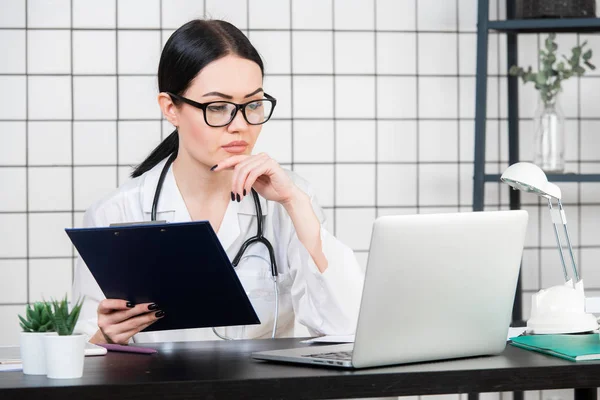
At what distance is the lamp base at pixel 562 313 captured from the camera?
1544 mm

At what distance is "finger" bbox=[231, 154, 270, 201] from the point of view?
5.83 ft

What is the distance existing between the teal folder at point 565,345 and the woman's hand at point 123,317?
25.0 inches

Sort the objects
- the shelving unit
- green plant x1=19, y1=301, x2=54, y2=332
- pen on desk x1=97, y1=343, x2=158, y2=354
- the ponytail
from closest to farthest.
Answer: green plant x1=19, y1=301, x2=54, y2=332
pen on desk x1=97, y1=343, x2=158, y2=354
the ponytail
the shelving unit

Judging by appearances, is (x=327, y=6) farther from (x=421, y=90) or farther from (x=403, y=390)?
(x=403, y=390)

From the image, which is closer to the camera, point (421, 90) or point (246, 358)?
point (246, 358)

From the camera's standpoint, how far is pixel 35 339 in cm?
A: 130

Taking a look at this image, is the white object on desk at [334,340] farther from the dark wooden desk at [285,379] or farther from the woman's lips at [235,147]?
the woman's lips at [235,147]

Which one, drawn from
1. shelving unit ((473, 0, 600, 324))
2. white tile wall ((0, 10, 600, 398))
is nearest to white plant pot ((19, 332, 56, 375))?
white tile wall ((0, 10, 600, 398))

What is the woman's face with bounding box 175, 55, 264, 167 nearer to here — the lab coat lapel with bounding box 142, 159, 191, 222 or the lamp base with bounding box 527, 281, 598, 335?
the lab coat lapel with bounding box 142, 159, 191, 222

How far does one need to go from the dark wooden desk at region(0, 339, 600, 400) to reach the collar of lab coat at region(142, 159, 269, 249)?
2.38 feet

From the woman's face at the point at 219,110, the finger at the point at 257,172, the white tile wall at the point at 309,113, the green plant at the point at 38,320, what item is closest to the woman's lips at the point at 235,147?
the woman's face at the point at 219,110

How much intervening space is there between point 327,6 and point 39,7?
0.97 metres

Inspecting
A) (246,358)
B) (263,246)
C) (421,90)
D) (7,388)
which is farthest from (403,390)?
(421,90)

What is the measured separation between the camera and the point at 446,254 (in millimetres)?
1327
